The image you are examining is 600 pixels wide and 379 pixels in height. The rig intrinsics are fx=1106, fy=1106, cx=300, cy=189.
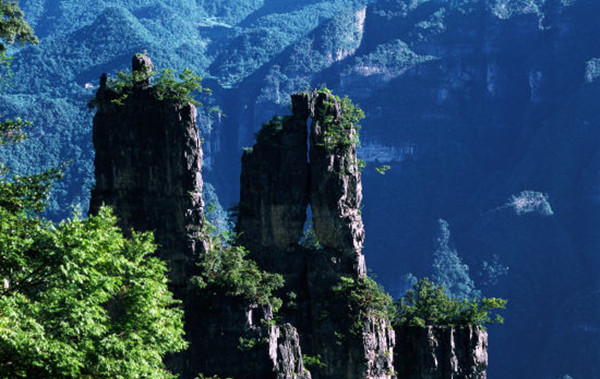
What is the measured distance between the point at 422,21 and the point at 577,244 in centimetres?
5719

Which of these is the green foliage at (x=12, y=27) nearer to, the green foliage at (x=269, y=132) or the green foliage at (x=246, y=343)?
the green foliage at (x=246, y=343)

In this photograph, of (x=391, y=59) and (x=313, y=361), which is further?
(x=391, y=59)

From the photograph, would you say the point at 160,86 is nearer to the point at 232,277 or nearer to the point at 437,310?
the point at 232,277

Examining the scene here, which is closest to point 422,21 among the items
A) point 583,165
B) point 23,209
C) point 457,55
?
point 457,55

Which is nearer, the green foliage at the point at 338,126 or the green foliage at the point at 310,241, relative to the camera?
the green foliage at the point at 338,126

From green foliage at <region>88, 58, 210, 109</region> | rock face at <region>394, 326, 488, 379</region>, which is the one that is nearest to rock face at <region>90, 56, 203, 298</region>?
green foliage at <region>88, 58, 210, 109</region>

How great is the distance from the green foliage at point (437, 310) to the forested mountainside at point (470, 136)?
95293 mm

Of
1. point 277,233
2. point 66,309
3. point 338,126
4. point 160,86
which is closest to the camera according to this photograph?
point 66,309

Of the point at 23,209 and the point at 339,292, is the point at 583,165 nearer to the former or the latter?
the point at 339,292

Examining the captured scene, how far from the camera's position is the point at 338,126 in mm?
41188

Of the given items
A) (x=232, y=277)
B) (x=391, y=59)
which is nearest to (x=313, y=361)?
(x=232, y=277)

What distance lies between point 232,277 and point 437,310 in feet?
32.7

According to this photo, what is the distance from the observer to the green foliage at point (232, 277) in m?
37.1

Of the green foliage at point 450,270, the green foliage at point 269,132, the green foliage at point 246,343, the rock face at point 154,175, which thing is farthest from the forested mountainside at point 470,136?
the green foliage at point 246,343
